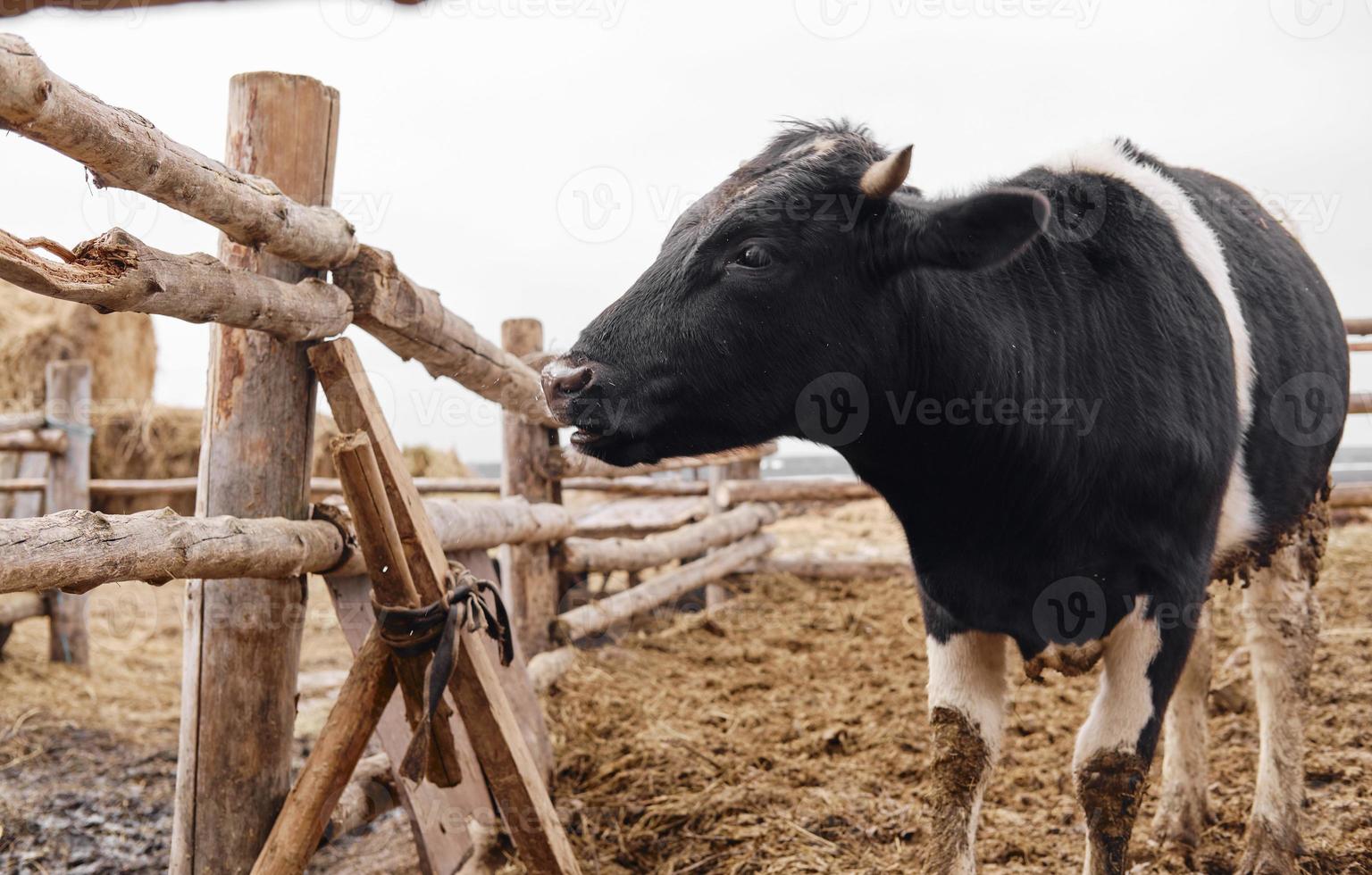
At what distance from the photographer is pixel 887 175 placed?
225 centimetres

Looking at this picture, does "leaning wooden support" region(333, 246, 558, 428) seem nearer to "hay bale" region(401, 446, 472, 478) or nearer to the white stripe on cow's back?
the white stripe on cow's back

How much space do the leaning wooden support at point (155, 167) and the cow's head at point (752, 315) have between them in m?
0.60

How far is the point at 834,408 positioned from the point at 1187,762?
1.92 m

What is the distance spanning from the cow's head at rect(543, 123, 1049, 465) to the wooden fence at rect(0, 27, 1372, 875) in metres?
0.54

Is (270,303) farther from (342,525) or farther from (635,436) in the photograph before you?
(635,436)

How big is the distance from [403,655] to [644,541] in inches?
138

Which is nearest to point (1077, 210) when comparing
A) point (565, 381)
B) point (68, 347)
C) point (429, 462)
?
point (565, 381)

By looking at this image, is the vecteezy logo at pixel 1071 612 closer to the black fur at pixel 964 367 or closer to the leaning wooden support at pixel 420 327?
the black fur at pixel 964 367

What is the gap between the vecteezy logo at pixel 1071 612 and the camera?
251 cm

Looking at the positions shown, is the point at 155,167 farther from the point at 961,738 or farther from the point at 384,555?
the point at 961,738

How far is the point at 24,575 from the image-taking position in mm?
1592

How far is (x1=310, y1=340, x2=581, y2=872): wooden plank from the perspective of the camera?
91.5 inches

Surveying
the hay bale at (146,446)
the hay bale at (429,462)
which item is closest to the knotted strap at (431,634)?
the hay bale at (146,446)

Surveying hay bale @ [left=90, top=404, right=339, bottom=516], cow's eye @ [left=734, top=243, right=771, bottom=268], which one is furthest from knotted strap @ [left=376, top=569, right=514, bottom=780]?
hay bale @ [left=90, top=404, right=339, bottom=516]
